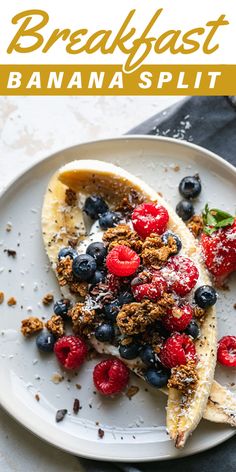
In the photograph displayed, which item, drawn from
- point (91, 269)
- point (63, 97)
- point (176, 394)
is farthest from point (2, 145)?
point (176, 394)

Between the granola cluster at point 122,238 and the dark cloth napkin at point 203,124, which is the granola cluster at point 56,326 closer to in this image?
the granola cluster at point 122,238

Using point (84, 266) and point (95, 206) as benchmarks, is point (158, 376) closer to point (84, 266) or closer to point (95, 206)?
point (84, 266)

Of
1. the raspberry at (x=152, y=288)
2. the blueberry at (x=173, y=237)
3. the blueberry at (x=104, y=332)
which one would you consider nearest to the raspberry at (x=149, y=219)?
the blueberry at (x=173, y=237)

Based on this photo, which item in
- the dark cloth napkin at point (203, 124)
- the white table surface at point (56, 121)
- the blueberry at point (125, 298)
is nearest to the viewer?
the blueberry at point (125, 298)

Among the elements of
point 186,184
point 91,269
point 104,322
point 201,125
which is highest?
point 201,125

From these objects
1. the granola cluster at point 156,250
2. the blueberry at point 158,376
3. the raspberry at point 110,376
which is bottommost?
the raspberry at point 110,376

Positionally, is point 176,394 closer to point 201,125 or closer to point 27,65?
point 201,125
